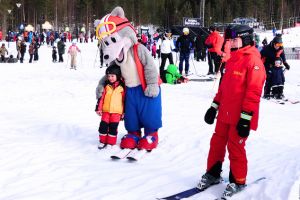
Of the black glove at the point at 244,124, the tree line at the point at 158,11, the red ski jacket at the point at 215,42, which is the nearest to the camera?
the black glove at the point at 244,124

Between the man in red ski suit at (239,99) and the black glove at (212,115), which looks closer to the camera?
the man in red ski suit at (239,99)

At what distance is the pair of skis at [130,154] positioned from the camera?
4926 mm

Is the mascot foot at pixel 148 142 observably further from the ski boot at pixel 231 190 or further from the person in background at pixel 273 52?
the person in background at pixel 273 52

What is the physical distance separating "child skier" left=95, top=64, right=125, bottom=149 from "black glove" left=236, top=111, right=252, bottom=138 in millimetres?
2079

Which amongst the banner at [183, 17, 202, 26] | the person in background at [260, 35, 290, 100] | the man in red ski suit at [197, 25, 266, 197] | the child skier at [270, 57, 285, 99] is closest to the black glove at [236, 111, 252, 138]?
the man in red ski suit at [197, 25, 266, 197]

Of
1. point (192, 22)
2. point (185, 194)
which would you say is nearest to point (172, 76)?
point (185, 194)

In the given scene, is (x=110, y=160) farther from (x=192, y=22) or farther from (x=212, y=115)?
(x=192, y=22)

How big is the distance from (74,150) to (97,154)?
0.40 m

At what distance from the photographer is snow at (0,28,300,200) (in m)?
3.94

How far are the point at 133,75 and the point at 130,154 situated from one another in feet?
3.14

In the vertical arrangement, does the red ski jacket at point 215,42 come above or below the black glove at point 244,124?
above

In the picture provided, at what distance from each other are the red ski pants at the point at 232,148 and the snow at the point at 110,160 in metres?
0.21

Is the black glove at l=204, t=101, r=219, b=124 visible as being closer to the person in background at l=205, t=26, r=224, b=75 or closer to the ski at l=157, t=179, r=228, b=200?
the ski at l=157, t=179, r=228, b=200

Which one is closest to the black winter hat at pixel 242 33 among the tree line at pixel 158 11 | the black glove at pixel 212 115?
the black glove at pixel 212 115
